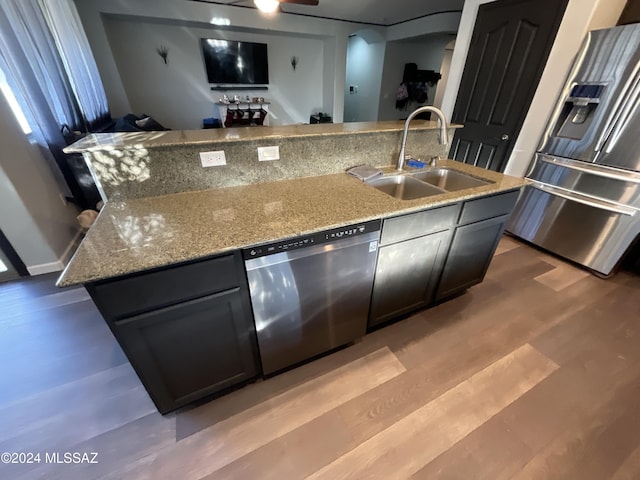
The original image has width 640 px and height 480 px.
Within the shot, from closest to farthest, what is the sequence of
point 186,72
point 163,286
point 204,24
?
point 163,286
point 204,24
point 186,72

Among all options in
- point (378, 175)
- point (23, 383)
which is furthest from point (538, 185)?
point (23, 383)

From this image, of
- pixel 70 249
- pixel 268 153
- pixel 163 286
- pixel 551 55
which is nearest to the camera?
pixel 163 286

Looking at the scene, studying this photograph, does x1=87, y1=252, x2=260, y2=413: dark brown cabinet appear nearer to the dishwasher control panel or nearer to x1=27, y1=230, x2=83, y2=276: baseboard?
the dishwasher control panel

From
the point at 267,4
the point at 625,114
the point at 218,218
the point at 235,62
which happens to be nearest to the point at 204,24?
the point at 235,62

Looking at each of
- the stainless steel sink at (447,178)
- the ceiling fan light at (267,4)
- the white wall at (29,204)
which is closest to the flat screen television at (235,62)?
the ceiling fan light at (267,4)

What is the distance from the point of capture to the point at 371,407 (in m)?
1.37

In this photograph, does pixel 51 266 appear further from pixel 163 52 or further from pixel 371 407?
pixel 163 52

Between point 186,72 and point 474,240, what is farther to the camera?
point 186,72

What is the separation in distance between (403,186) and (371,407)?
134cm

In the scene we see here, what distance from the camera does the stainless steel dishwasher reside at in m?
1.12

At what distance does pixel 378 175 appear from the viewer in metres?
1.68

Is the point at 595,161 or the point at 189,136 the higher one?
the point at 189,136

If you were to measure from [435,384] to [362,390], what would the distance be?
41cm

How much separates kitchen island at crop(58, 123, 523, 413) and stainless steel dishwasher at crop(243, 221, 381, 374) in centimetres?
5
